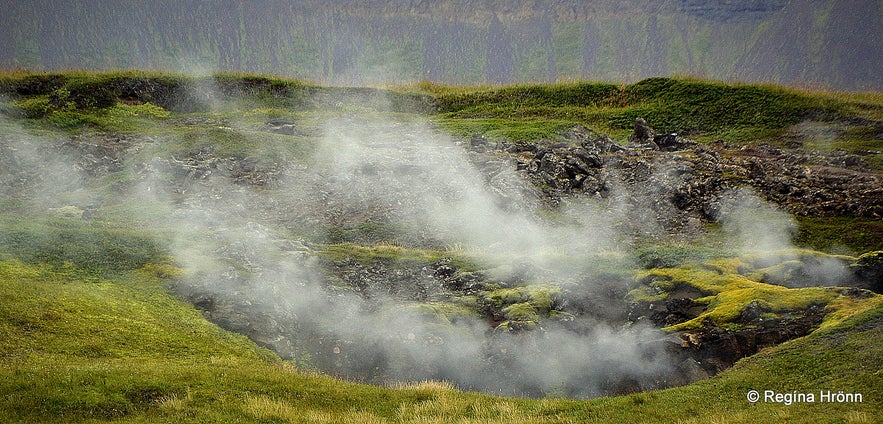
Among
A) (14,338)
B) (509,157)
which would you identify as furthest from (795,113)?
(14,338)

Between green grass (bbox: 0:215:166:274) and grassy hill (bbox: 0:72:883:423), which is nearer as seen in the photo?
grassy hill (bbox: 0:72:883:423)

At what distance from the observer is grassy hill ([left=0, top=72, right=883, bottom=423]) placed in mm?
16188

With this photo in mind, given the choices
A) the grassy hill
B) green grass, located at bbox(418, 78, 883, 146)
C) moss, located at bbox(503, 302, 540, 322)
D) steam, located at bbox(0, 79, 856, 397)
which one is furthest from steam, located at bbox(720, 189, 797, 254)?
green grass, located at bbox(418, 78, 883, 146)

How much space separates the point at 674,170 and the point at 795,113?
20377 millimetres

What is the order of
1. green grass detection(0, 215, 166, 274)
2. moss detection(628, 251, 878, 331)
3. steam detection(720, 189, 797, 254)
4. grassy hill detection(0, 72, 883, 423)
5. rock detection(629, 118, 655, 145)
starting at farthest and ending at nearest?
rock detection(629, 118, 655, 145) → steam detection(720, 189, 797, 254) → green grass detection(0, 215, 166, 274) → moss detection(628, 251, 878, 331) → grassy hill detection(0, 72, 883, 423)

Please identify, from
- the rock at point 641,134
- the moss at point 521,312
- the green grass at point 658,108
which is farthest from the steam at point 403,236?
the green grass at point 658,108

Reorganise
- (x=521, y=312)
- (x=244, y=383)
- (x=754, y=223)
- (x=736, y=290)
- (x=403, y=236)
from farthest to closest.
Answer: (x=403, y=236) < (x=754, y=223) < (x=521, y=312) < (x=736, y=290) < (x=244, y=383)

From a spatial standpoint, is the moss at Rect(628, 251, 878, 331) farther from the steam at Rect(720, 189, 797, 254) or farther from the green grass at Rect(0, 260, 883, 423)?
the steam at Rect(720, 189, 797, 254)

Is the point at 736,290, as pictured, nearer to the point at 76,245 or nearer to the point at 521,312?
the point at 521,312

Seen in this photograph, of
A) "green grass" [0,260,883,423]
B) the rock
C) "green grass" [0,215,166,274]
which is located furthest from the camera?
the rock

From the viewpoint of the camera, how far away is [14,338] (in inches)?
731

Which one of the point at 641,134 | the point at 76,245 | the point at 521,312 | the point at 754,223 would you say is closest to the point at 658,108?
the point at 641,134

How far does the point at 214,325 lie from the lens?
24.2m

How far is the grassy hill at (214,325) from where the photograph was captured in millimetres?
16188
